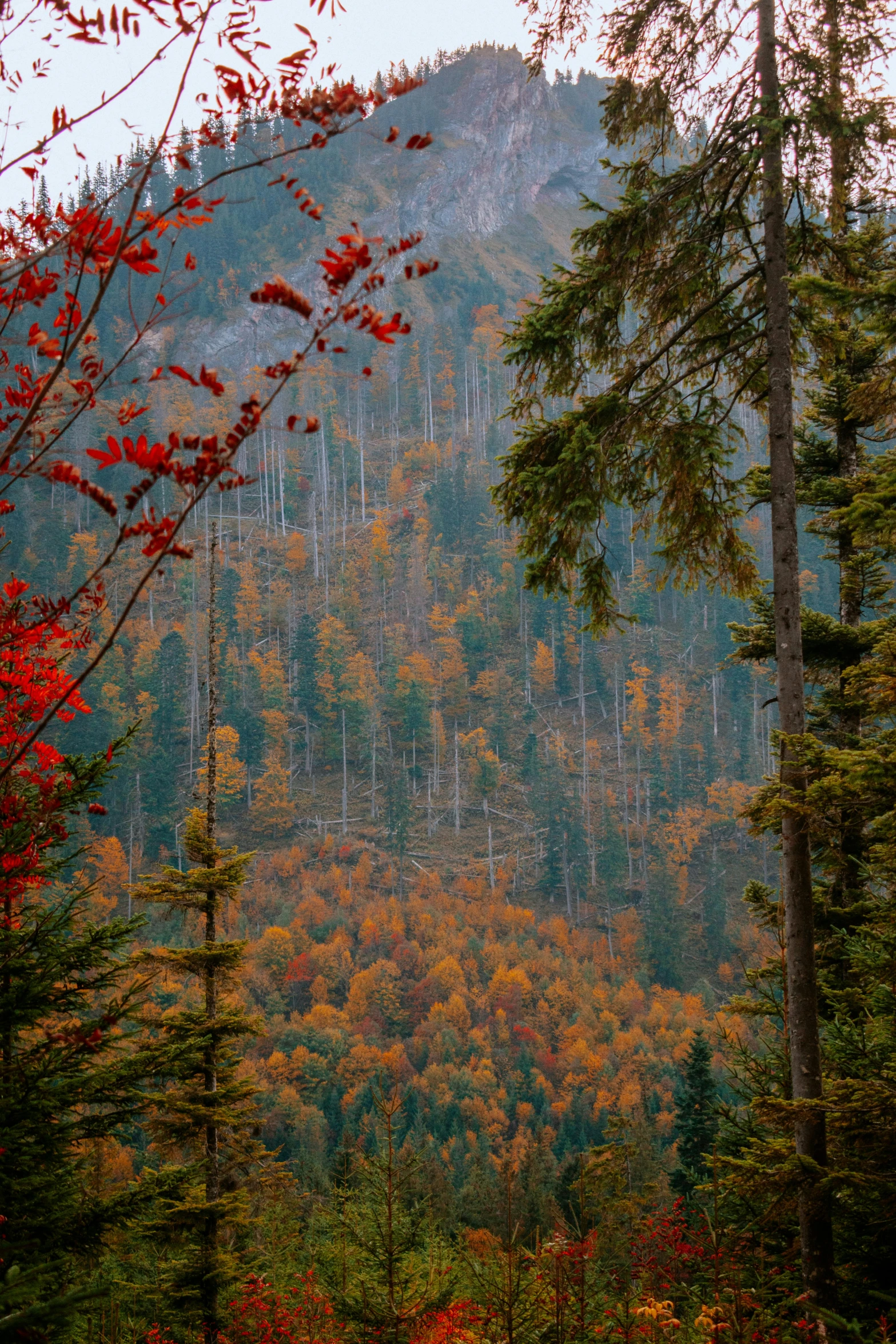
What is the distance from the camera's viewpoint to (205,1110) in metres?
7.56

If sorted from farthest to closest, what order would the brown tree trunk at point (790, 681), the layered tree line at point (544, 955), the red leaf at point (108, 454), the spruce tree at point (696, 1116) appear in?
the spruce tree at point (696, 1116) → the brown tree trunk at point (790, 681) → the layered tree line at point (544, 955) → the red leaf at point (108, 454)

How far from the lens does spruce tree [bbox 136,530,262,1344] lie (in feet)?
24.3

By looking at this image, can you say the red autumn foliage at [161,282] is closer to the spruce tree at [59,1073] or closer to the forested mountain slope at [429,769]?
the spruce tree at [59,1073]

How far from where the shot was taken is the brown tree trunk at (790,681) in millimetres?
4121

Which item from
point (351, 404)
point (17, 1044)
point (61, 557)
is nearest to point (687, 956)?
point (17, 1044)

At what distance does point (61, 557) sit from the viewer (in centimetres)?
8250

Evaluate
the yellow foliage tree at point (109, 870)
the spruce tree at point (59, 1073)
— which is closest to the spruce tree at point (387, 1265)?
the spruce tree at point (59, 1073)

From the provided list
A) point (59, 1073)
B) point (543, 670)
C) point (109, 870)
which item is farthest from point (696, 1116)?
point (543, 670)

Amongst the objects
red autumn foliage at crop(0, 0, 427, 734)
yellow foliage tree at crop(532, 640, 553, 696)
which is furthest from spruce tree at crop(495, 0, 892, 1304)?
yellow foliage tree at crop(532, 640, 553, 696)

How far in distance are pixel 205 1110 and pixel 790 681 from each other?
6.73 metres

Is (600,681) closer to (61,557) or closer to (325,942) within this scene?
(325,942)

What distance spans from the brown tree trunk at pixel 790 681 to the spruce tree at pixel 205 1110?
4918 mm

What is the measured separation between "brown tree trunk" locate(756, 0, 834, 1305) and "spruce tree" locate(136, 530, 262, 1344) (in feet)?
16.1

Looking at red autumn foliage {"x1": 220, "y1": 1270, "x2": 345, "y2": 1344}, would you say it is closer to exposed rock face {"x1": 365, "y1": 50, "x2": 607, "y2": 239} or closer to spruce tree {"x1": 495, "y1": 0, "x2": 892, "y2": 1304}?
spruce tree {"x1": 495, "y1": 0, "x2": 892, "y2": 1304}
